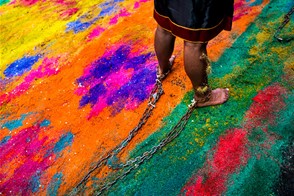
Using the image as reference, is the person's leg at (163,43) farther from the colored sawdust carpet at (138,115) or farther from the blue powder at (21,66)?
the blue powder at (21,66)

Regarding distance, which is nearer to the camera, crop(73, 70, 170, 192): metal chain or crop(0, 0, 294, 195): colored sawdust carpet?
crop(0, 0, 294, 195): colored sawdust carpet

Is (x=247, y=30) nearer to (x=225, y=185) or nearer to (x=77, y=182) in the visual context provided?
(x=225, y=185)

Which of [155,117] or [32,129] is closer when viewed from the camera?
[155,117]

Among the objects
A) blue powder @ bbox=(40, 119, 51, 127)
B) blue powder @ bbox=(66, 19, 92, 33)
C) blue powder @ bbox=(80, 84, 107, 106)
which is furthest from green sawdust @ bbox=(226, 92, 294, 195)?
blue powder @ bbox=(66, 19, 92, 33)

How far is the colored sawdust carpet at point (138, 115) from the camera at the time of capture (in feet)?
6.31

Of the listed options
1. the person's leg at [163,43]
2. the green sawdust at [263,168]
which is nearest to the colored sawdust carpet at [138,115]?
the green sawdust at [263,168]

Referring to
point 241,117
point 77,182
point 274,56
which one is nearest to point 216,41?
point 274,56

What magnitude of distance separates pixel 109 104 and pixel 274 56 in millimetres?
Answer: 1603

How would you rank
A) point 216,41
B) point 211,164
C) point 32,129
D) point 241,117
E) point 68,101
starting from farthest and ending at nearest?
point 216,41, point 68,101, point 32,129, point 241,117, point 211,164

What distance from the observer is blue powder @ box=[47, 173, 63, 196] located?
2025 mm

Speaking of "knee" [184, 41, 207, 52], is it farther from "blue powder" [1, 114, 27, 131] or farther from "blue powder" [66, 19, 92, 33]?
"blue powder" [66, 19, 92, 33]

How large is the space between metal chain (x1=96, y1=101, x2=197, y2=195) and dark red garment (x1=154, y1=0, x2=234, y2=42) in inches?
26.5

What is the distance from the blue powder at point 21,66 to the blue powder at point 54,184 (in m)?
1.49

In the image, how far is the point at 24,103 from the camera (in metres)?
2.72
